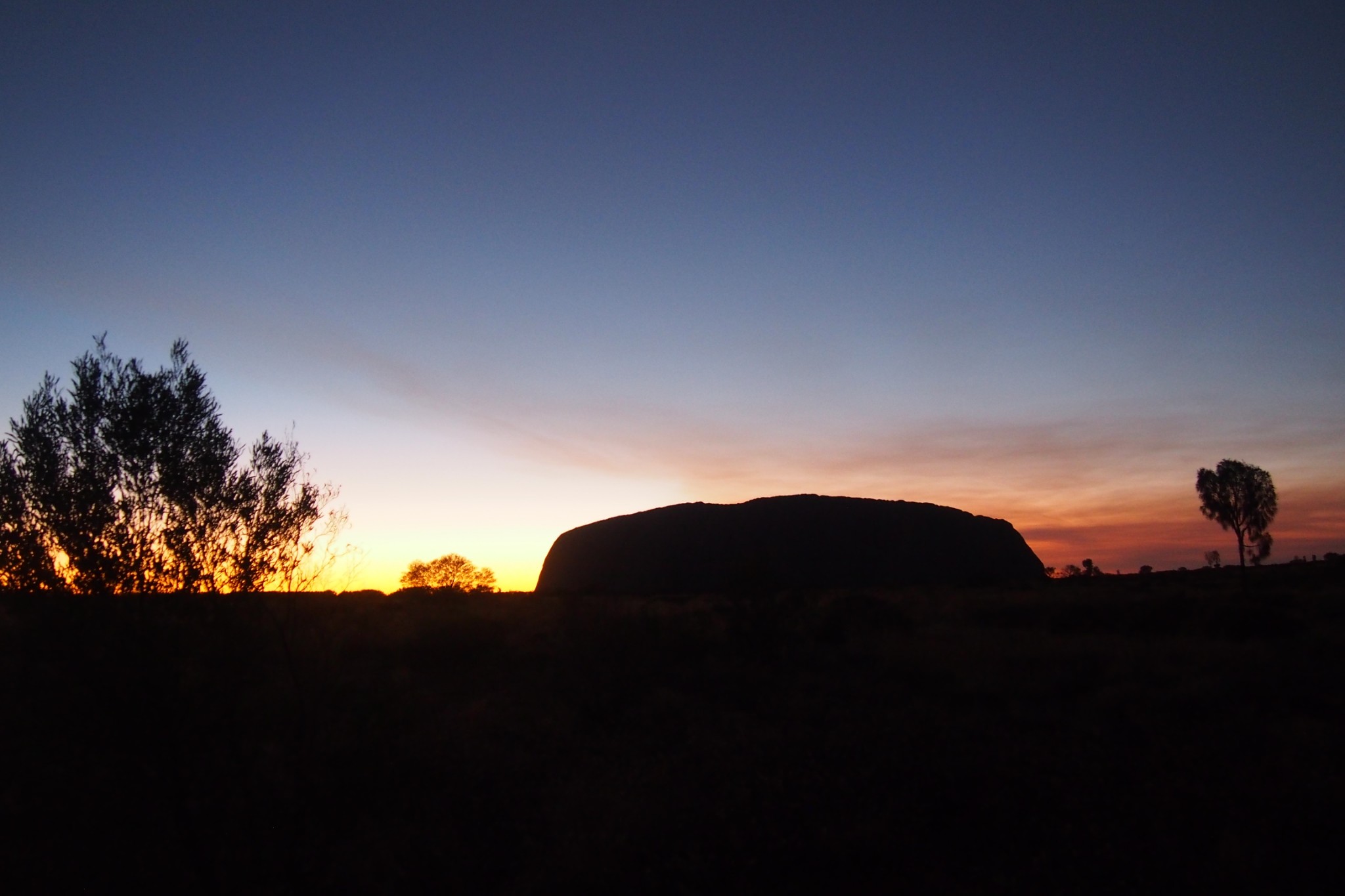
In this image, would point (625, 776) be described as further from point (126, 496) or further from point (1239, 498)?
point (1239, 498)

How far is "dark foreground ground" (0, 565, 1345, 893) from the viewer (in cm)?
712

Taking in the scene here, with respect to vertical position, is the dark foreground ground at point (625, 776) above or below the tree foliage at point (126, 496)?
below

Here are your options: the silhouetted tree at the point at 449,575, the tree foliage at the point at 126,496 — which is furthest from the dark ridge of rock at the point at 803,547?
the tree foliage at the point at 126,496

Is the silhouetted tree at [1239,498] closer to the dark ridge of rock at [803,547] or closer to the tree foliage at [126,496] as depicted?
the dark ridge of rock at [803,547]

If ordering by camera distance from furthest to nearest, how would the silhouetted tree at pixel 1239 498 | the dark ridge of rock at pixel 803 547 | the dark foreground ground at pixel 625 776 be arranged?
the dark ridge of rock at pixel 803 547 < the silhouetted tree at pixel 1239 498 < the dark foreground ground at pixel 625 776

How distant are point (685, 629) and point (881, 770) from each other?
11821 mm

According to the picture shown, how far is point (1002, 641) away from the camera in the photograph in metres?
19.2

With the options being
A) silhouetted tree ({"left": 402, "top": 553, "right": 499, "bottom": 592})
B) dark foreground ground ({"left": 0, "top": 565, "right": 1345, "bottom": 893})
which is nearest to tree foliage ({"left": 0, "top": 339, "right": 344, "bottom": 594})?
dark foreground ground ({"left": 0, "top": 565, "right": 1345, "bottom": 893})

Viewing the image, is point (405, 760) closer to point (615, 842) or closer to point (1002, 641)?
point (615, 842)

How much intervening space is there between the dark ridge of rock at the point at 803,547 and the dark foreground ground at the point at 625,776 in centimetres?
4633

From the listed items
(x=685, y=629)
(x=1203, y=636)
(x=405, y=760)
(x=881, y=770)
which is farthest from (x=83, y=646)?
(x=1203, y=636)

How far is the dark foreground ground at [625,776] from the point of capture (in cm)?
712

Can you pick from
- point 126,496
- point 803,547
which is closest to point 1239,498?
point 803,547

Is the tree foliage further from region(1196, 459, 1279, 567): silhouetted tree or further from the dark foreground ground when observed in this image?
region(1196, 459, 1279, 567): silhouetted tree
